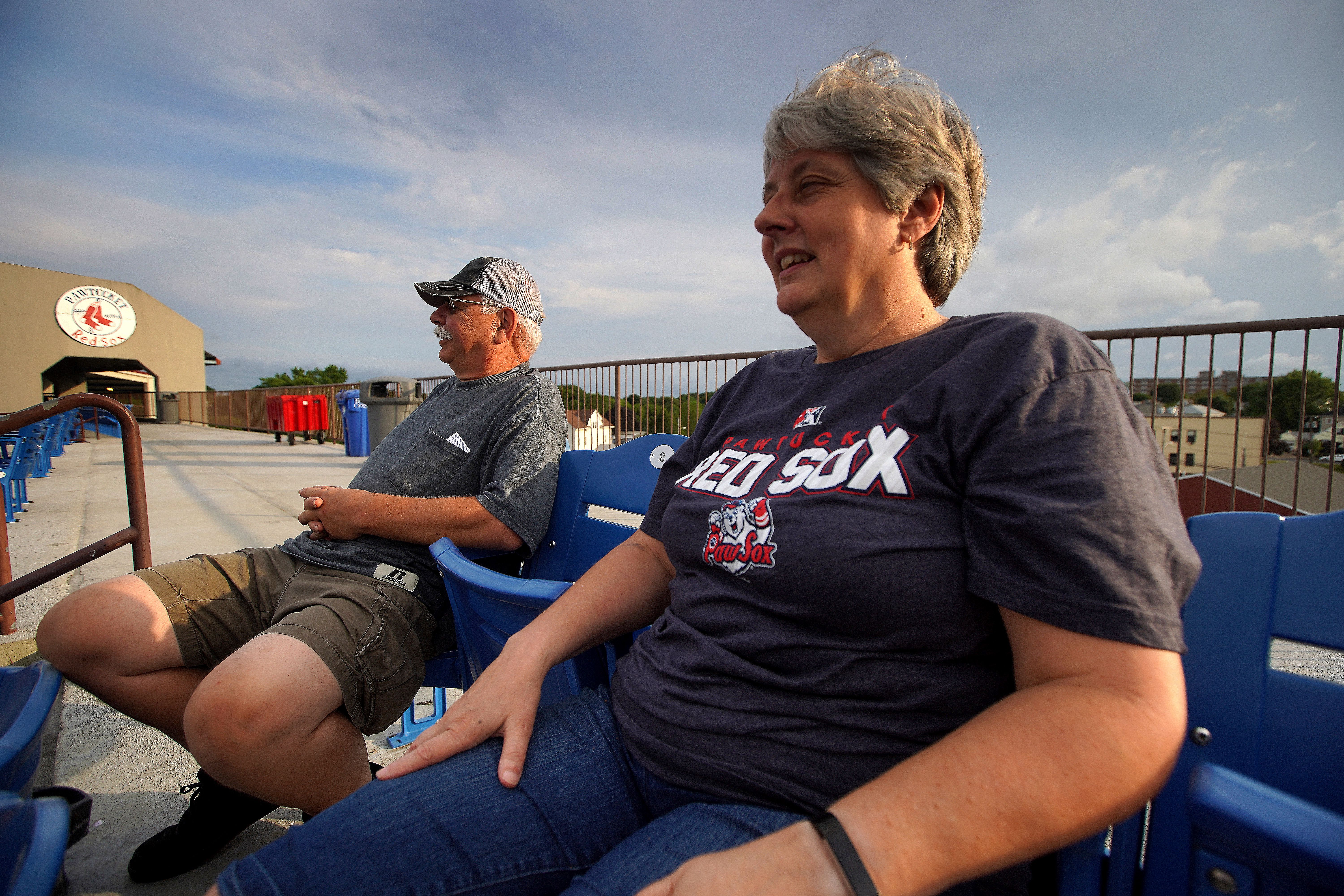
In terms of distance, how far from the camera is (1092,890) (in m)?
0.70

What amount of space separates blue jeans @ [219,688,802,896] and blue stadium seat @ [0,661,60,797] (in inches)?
11.7

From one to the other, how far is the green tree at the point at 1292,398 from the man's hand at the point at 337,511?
4.67 metres

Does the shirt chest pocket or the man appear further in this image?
the shirt chest pocket

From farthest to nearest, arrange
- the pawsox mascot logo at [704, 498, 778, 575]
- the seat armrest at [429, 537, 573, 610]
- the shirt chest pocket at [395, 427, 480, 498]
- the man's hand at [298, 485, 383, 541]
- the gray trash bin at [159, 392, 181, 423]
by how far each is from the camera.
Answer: the gray trash bin at [159, 392, 181, 423] → the shirt chest pocket at [395, 427, 480, 498] → the man's hand at [298, 485, 383, 541] → the seat armrest at [429, 537, 573, 610] → the pawsox mascot logo at [704, 498, 778, 575]

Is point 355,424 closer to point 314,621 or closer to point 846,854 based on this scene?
point 314,621

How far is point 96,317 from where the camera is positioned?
29.1 m

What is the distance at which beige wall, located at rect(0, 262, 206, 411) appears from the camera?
85.8 ft

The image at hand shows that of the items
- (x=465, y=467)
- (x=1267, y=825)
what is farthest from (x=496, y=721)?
(x=465, y=467)

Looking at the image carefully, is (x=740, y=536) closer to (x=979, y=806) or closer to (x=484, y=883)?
(x=979, y=806)

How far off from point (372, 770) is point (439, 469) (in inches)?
35.2

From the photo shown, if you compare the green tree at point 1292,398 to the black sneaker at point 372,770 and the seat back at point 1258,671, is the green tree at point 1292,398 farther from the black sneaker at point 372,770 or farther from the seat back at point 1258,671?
the black sneaker at point 372,770

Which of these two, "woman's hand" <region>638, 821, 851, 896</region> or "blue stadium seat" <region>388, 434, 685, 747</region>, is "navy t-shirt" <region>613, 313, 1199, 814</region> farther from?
"blue stadium seat" <region>388, 434, 685, 747</region>

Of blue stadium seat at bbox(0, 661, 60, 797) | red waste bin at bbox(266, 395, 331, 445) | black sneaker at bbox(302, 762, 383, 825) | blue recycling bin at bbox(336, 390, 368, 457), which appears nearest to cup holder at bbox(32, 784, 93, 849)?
blue stadium seat at bbox(0, 661, 60, 797)

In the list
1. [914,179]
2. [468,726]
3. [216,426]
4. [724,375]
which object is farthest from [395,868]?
[216,426]
